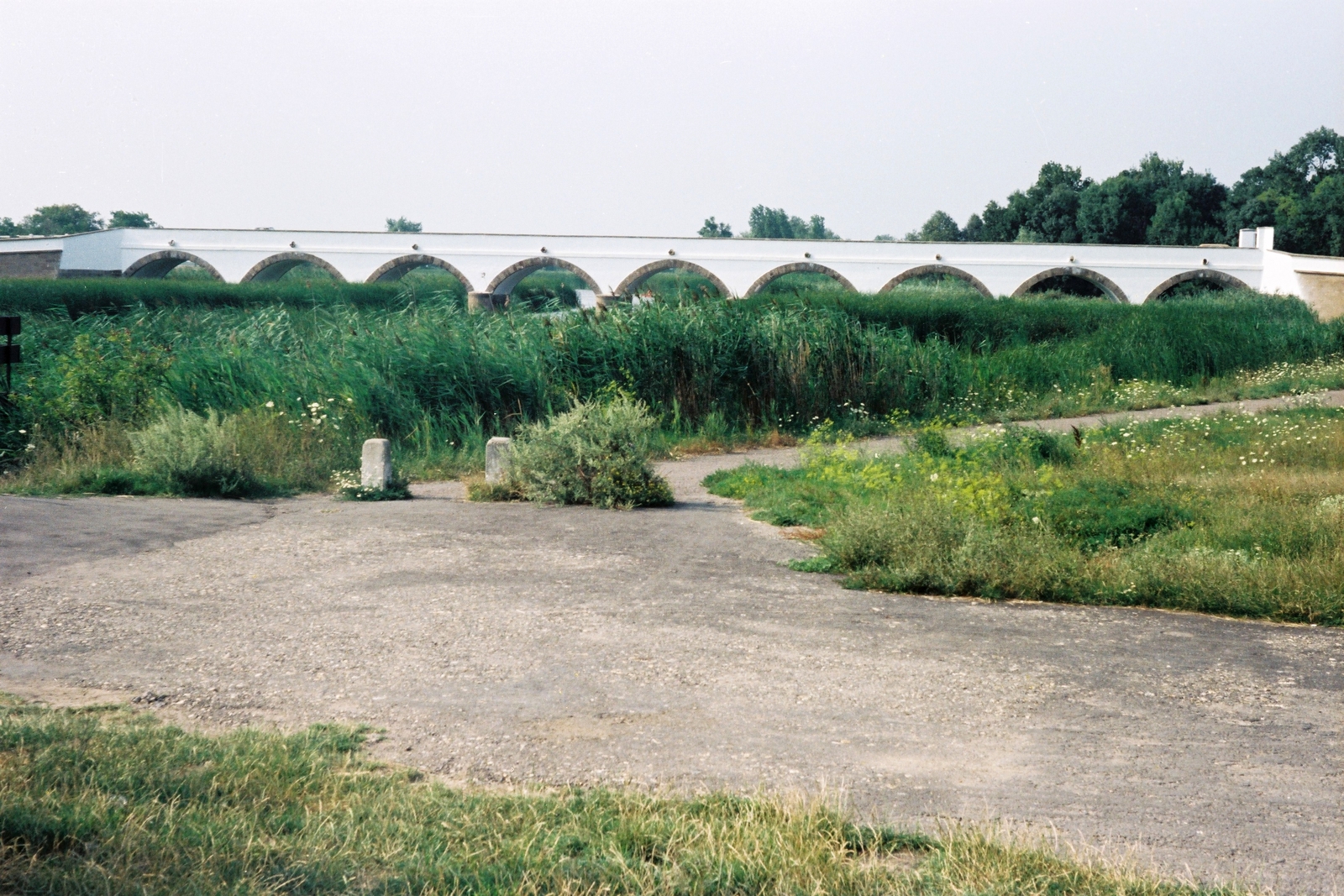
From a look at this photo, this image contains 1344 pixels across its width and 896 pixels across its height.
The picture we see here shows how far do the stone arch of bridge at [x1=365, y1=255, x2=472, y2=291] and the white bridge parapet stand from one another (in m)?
0.08

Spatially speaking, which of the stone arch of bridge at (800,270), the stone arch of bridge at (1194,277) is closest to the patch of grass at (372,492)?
the stone arch of bridge at (800,270)

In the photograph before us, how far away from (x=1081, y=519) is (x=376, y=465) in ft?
20.1

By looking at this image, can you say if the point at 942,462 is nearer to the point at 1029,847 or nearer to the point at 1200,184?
the point at 1029,847

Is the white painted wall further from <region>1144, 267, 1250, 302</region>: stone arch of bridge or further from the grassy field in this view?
the grassy field

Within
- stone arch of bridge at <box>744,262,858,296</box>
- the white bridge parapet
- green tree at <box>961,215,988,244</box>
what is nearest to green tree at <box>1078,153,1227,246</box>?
green tree at <box>961,215,988,244</box>

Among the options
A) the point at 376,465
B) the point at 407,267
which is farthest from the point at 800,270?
the point at 376,465

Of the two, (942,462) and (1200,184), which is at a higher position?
(1200,184)

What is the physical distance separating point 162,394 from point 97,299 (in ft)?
83.7

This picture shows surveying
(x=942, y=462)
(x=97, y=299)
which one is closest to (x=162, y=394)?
(x=942, y=462)

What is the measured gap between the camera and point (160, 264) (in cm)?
5412

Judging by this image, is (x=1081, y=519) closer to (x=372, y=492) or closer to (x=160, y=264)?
(x=372, y=492)

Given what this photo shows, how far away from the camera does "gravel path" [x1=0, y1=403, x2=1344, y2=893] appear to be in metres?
3.68

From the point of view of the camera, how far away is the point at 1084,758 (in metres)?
3.95

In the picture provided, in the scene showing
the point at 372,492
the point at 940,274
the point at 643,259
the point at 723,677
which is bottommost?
the point at 372,492
